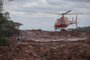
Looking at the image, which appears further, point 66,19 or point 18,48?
Answer: point 66,19

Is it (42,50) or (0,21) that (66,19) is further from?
(42,50)

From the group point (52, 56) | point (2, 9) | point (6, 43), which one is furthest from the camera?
point (2, 9)

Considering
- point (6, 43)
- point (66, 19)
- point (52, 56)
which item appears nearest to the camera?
point (52, 56)

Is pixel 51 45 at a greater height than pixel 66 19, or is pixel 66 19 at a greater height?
pixel 51 45

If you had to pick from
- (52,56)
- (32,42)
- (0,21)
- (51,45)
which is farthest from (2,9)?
(52,56)

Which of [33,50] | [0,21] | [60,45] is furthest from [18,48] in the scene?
[0,21]

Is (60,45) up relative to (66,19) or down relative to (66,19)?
up

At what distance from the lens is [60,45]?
2300cm

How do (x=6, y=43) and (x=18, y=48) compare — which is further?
(x=6, y=43)

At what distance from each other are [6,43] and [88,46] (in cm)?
507

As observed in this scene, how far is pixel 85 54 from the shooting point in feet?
68.1

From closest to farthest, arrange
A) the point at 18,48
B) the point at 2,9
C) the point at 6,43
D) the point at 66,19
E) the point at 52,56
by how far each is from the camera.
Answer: the point at 52,56 → the point at 18,48 → the point at 6,43 → the point at 2,9 → the point at 66,19

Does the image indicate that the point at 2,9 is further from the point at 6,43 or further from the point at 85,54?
the point at 85,54

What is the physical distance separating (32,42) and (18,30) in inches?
208
